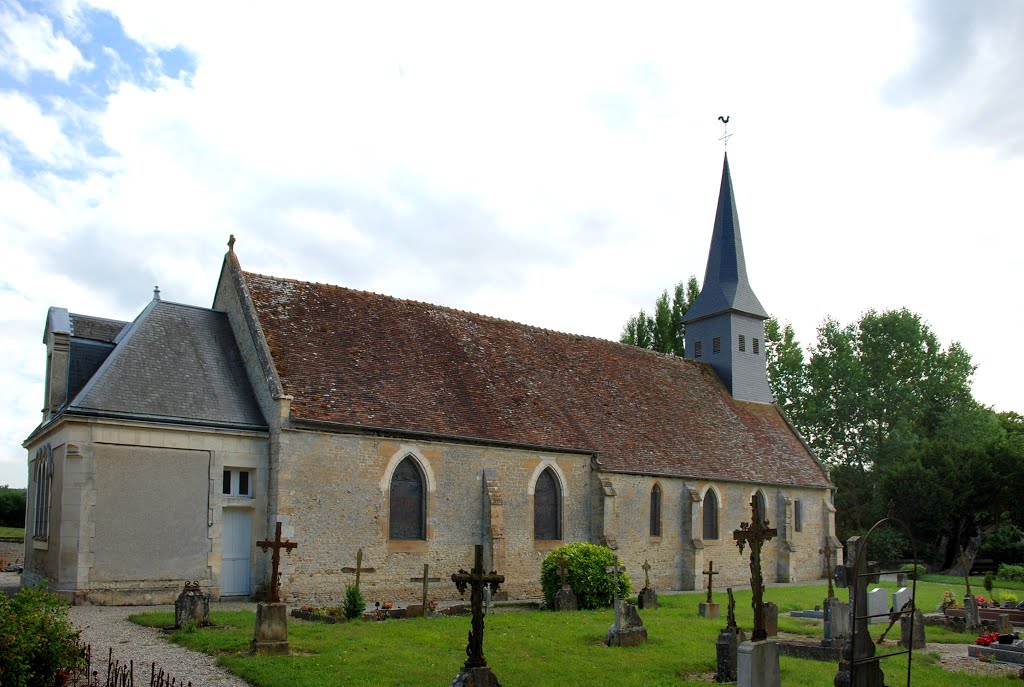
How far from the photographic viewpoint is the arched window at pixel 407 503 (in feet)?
72.1

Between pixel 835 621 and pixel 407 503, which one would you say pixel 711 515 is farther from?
pixel 835 621

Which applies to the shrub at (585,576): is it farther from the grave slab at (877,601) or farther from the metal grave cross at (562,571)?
the grave slab at (877,601)

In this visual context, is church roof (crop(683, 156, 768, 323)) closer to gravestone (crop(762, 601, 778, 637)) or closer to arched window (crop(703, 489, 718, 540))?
arched window (crop(703, 489, 718, 540))

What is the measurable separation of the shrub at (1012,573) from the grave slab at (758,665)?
107 ft

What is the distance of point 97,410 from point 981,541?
39.4 metres

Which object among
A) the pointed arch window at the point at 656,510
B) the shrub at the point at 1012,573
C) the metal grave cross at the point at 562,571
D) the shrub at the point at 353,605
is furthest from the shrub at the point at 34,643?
the shrub at the point at 1012,573

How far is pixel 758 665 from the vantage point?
964 centimetres

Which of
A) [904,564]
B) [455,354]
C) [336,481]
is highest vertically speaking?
[455,354]

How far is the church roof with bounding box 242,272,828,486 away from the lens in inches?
882

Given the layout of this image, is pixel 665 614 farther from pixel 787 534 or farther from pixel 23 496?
pixel 23 496

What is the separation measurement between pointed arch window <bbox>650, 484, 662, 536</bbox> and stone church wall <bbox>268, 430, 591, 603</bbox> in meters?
3.53

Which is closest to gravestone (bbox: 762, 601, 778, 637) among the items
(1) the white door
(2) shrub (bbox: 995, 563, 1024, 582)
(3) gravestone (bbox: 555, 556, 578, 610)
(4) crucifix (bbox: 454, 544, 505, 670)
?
(3) gravestone (bbox: 555, 556, 578, 610)

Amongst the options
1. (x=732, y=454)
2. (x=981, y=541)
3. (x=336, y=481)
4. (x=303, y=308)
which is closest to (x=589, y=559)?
(x=336, y=481)

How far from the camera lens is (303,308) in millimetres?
24016
